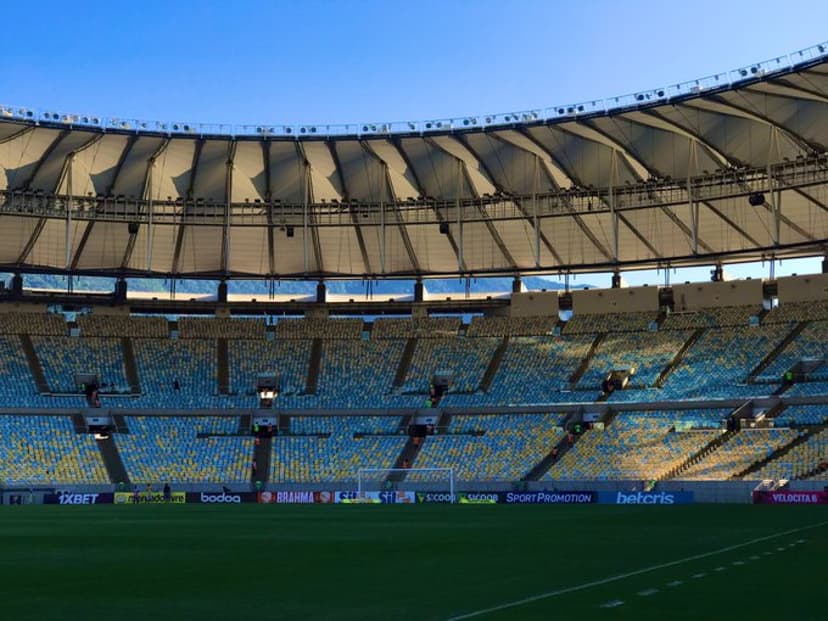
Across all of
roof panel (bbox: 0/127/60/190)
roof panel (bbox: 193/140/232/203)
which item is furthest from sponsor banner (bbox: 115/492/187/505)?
roof panel (bbox: 0/127/60/190)

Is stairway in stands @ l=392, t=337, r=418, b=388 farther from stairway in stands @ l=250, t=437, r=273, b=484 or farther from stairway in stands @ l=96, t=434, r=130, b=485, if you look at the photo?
stairway in stands @ l=96, t=434, r=130, b=485

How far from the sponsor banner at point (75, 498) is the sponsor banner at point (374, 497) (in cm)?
1339

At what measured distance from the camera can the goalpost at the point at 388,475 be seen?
67.9 m

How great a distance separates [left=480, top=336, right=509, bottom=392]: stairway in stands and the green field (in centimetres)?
4075

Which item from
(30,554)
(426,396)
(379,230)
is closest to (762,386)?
(426,396)

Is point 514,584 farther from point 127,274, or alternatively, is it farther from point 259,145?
point 127,274

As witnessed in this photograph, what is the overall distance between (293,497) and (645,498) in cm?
2047

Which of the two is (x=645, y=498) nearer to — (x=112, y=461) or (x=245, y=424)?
(x=245, y=424)

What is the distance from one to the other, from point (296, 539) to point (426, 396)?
4824 cm

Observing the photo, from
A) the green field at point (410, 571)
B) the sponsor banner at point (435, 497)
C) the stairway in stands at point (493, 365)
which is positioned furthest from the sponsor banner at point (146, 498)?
the green field at point (410, 571)

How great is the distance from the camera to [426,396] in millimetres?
77500

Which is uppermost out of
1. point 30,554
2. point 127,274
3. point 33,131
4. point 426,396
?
point 33,131

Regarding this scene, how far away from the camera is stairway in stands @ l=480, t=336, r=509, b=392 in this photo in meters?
77.4

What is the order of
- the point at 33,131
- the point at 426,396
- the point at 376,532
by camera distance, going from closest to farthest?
the point at 376,532, the point at 33,131, the point at 426,396
